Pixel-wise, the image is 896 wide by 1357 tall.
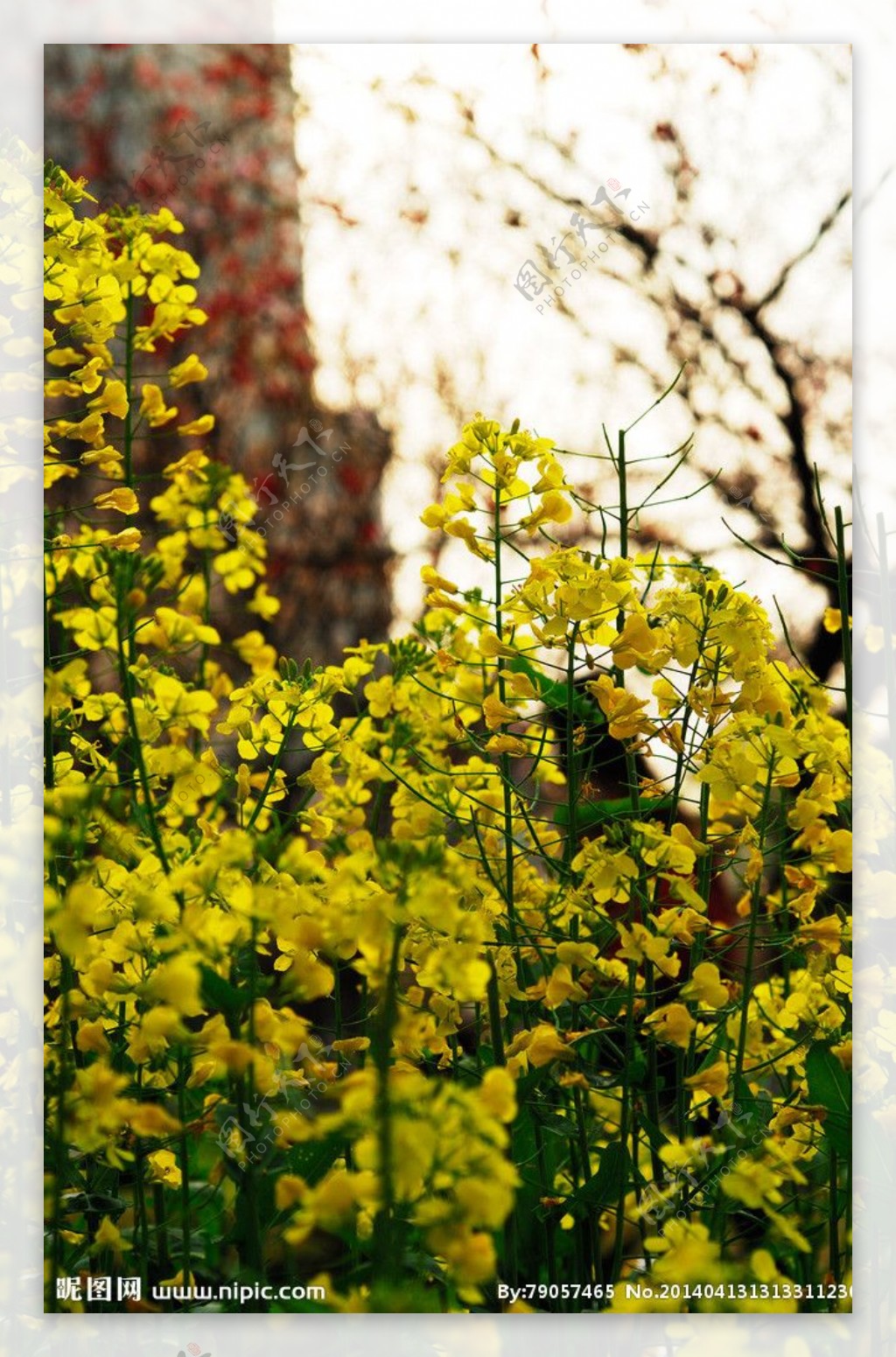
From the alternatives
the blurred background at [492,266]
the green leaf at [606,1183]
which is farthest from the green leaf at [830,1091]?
the blurred background at [492,266]

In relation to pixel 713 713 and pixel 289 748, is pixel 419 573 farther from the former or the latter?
pixel 713 713

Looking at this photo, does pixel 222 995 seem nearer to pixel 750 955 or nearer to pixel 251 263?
pixel 750 955

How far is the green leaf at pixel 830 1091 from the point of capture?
1.01 metres

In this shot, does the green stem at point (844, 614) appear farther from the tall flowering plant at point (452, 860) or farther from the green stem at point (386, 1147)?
the green stem at point (386, 1147)

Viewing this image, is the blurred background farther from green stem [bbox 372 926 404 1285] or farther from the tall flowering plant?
green stem [bbox 372 926 404 1285]

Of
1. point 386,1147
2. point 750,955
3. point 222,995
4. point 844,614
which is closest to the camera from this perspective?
point 386,1147

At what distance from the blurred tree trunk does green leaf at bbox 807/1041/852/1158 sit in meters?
0.50

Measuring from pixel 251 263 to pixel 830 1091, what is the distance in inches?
33.0

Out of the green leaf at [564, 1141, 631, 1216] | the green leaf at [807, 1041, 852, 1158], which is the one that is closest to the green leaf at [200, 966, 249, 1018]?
the green leaf at [564, 1141, 631, 1216]

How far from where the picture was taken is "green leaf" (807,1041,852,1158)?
3.33 ft

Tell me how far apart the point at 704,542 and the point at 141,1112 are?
0.66 m

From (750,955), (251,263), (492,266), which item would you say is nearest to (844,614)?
(750,955)

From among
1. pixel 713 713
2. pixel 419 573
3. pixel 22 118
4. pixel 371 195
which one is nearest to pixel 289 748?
pixel 419 573

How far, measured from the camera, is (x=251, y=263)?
1115 millimetres
